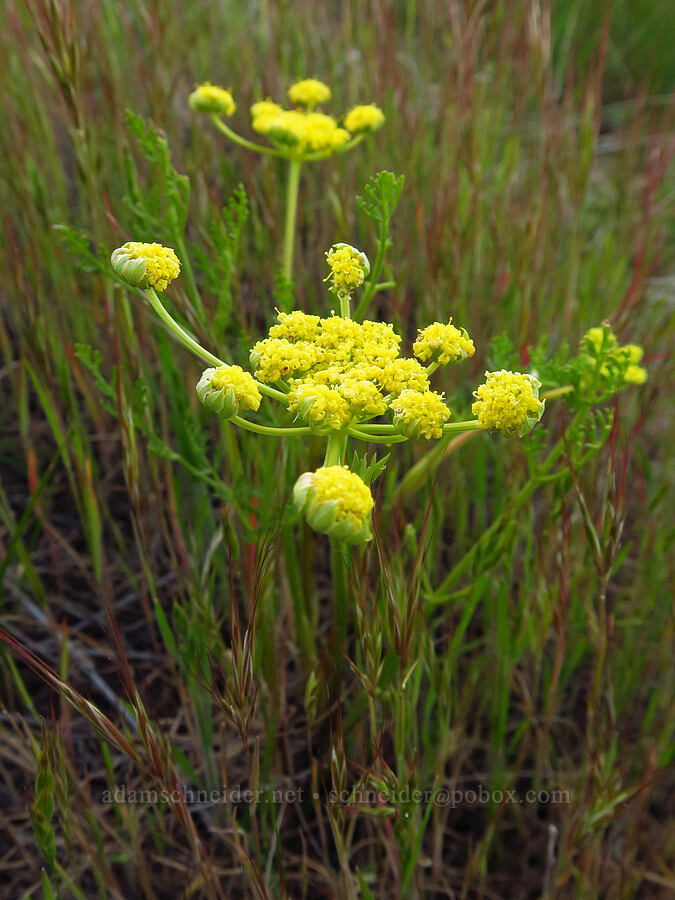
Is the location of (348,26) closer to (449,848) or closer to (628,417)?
(628,417)

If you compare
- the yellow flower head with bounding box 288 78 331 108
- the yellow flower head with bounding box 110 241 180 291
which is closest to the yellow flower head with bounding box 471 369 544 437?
the yellow flower head with bounding box 110 241 180 291

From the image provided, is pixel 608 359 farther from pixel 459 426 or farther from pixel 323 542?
pixel 323 542

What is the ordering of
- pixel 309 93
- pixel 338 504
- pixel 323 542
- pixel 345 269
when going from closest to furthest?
pixel 338 504, pixel 345 269, pixel 309 93, pixel 323 542

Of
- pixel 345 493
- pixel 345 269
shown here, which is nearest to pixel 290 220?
pixel 345 269

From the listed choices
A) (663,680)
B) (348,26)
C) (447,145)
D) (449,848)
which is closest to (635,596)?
(663,680)

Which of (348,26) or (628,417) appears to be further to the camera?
(348,26)

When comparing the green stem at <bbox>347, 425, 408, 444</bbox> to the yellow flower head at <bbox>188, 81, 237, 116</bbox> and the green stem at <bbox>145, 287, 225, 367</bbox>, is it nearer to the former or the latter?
the green stem at <bbox>145, 287, 225, 367</bbox>

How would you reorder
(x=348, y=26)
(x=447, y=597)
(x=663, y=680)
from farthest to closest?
1. (x=348, y=26)
2. (x=663, y=680)
3. (x=447, y=597)
